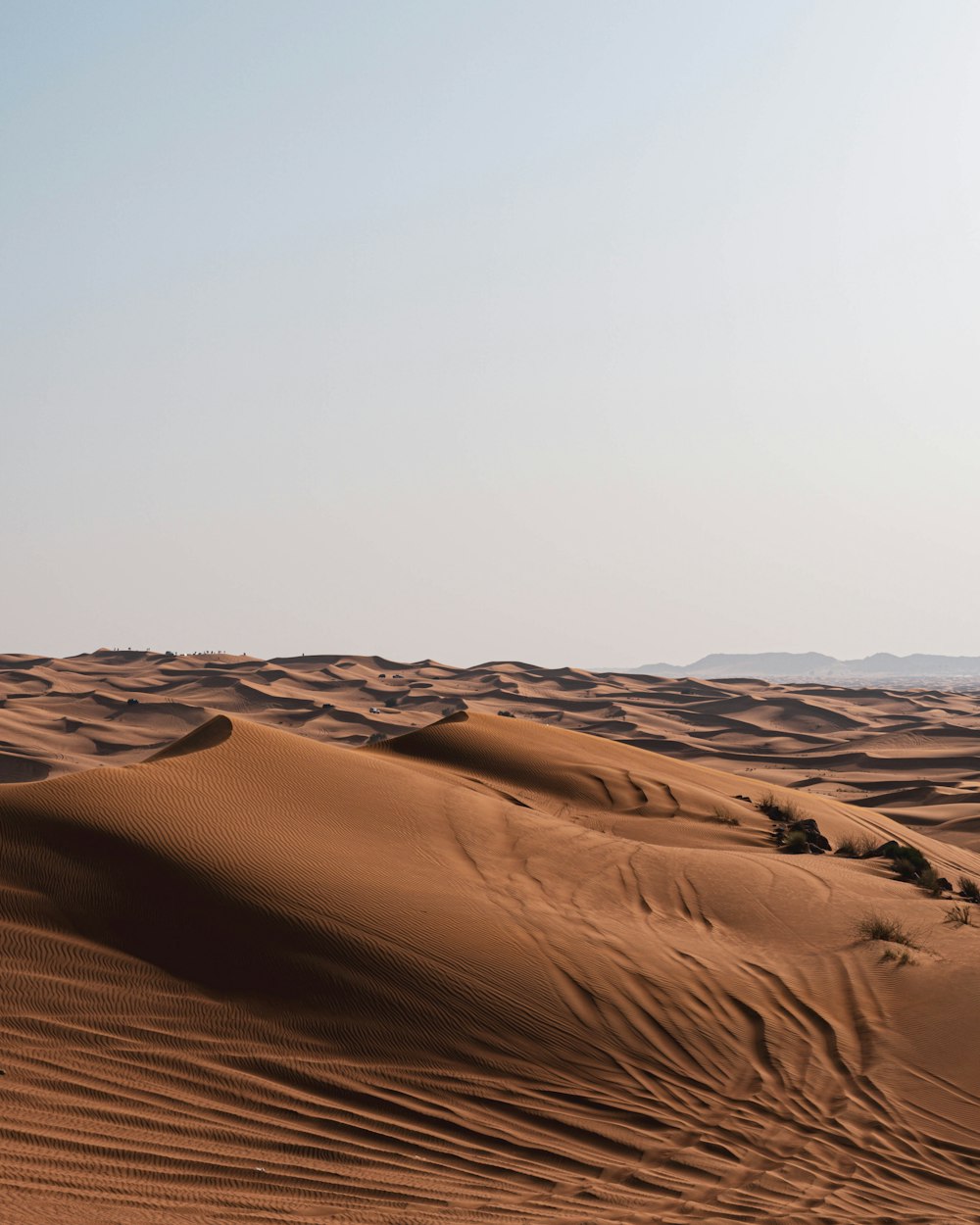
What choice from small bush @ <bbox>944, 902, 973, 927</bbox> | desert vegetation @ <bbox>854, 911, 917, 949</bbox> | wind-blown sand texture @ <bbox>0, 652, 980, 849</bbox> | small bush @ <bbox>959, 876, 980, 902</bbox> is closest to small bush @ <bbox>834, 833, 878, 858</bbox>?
small bush @ <bbox>959, 876, 980, 902</bbox>

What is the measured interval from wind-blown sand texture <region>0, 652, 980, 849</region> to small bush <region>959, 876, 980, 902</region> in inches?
319

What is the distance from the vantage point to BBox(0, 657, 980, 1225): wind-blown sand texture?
21.5 feet

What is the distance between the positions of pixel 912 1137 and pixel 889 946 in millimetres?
3489

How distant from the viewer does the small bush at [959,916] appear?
12.1 m

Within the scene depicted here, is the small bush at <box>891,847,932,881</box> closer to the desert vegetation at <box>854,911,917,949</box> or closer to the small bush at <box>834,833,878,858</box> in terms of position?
the small bush at <box>834,833,878,858</box>

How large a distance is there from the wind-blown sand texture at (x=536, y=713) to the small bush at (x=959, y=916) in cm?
1118

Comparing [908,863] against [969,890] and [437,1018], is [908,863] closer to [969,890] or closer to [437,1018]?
[969,890]

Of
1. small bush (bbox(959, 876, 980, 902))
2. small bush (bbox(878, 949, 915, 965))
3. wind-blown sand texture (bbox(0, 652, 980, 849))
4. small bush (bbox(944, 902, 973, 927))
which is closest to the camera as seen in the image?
small bush (bbox(878, 949, 915, 965))

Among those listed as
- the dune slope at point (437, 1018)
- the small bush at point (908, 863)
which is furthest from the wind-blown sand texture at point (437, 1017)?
the small bush at point (908, 863)

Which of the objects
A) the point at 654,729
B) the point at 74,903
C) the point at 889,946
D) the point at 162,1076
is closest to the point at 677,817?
the point at 889,946

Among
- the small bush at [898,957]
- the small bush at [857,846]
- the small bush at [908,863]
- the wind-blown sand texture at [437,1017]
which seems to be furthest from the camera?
the small bush at [857,846]

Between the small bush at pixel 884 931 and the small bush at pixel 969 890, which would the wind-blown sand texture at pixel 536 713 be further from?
the small bush at pixel 884 931

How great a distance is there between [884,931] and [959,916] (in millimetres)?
1457

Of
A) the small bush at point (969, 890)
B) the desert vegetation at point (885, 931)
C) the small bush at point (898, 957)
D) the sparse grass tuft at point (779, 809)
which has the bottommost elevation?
the small bush at point (969, 890)
